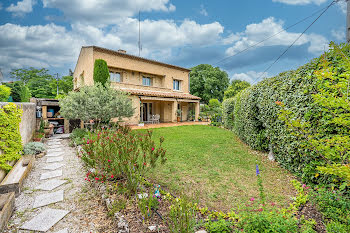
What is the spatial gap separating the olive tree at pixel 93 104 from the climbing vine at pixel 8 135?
4398 mm

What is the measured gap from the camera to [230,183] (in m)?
4.12

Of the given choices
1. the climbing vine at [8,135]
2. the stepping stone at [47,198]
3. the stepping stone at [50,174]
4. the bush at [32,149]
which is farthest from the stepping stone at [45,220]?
the bush at [32,149]

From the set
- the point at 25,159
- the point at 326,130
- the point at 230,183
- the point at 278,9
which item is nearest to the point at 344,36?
the point at 326,130

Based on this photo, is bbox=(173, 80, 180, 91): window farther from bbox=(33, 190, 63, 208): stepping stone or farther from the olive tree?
bbox=(33, 190, 63, 208): stepping stone

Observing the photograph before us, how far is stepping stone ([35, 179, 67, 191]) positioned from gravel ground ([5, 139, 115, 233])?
115 mm

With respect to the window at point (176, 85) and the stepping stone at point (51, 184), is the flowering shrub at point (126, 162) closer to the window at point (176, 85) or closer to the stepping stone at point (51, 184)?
the stepping stone at point (51, 184)

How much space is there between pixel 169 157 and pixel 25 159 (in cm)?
473

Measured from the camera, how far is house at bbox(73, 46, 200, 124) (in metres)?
15.0

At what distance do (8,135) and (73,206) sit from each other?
2.67 meters

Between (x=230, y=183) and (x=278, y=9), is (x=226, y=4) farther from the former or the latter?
(x=230, y=183)

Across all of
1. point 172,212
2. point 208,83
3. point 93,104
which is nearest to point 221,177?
point 172,212

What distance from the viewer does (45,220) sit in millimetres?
2836

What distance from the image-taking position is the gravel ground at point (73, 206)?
268cm

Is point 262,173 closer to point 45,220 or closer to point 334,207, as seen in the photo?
point 334,207
